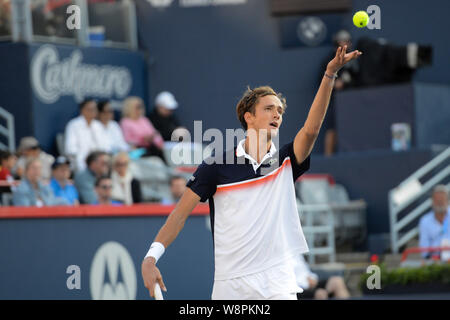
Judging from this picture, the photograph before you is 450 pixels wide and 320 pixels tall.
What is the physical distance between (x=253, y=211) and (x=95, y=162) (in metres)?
5.76

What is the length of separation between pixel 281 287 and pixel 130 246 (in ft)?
13.0

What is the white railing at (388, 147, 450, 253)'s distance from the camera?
12391 mm

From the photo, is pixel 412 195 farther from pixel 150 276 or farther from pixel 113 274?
pixel 150 276

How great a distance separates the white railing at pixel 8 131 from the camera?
12.2 meters

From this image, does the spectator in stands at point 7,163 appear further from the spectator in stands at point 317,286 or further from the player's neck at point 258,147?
the player's neck at point 258,147

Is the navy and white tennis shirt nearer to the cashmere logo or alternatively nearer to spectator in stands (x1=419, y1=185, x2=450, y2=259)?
spectator in stands (x1=419, y1=185, x2=450, y2=259)

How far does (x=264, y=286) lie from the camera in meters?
5.08

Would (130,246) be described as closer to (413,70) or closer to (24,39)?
(24,39)

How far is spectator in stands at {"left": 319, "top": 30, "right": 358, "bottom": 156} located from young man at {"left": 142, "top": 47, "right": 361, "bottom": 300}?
350 inches

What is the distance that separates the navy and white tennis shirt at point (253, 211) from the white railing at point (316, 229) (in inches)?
258

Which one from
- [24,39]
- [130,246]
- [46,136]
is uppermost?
[24,39]

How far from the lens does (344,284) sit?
1006cm
